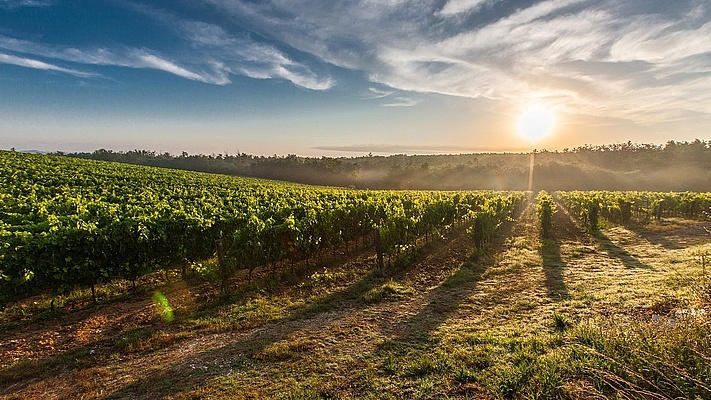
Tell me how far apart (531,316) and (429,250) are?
773 centimetres

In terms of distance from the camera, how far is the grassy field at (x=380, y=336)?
16.0ft

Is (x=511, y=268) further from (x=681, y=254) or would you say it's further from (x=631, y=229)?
(x=631, y=229)

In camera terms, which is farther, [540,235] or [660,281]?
[540,235]

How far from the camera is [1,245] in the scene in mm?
7098

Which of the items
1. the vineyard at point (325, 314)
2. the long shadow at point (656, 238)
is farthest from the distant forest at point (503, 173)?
the vineyard at point (325, 314)

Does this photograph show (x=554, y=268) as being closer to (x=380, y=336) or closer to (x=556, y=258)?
(x=556, y=258)

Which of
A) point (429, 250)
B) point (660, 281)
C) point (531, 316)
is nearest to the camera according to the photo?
point (531, 316)

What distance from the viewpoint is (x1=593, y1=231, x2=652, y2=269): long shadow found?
40.0 feet

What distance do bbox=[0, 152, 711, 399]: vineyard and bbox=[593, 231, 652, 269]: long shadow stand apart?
0.19m

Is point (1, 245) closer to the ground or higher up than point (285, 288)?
higher up

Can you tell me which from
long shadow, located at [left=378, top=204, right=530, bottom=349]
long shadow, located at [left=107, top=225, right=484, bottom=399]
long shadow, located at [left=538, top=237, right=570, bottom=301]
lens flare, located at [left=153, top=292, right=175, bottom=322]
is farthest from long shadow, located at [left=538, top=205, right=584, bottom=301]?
lens flare, located at [left=153, top=292, right=175, bottom=322]

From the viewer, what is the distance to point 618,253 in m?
14.3

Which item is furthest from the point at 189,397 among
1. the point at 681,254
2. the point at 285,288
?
the point at 681,254

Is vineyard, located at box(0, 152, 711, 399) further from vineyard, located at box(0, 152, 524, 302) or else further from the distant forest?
the distant forest
